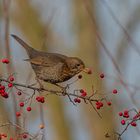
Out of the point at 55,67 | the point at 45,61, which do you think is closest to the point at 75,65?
the point at 55,67

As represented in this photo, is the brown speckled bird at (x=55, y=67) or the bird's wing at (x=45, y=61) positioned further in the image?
the bird's wing at (x=45, y=61)

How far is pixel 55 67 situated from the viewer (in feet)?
18.0

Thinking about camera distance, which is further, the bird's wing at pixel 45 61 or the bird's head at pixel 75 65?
the bird's wing at pixel 45 61

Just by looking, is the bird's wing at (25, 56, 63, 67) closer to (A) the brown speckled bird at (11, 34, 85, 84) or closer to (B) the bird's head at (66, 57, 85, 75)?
(A) the brown speckled bird at (11, 34, 85, 84)

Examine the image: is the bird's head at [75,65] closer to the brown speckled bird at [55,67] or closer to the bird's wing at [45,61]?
the brown speckled bird at [55,67]

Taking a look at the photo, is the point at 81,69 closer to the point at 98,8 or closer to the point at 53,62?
the point at 53,62

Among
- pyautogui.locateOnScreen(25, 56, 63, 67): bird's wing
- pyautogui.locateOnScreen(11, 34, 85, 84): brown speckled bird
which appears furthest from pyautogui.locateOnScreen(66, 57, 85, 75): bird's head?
pyautogui.locateOnScreen(25, 56, 63, 67): bird's wing

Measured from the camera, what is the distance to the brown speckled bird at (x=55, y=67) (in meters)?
5.32

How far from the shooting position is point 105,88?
8742 millimetres

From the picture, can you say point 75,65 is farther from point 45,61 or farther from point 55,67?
A: point 45,61

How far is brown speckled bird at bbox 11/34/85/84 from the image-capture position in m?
5.32

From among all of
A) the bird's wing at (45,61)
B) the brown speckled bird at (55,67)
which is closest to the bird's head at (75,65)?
the brown speckled bird at (55,67)

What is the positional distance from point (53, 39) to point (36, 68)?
4.56 metres

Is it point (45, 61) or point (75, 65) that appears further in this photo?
point (45, 61)
